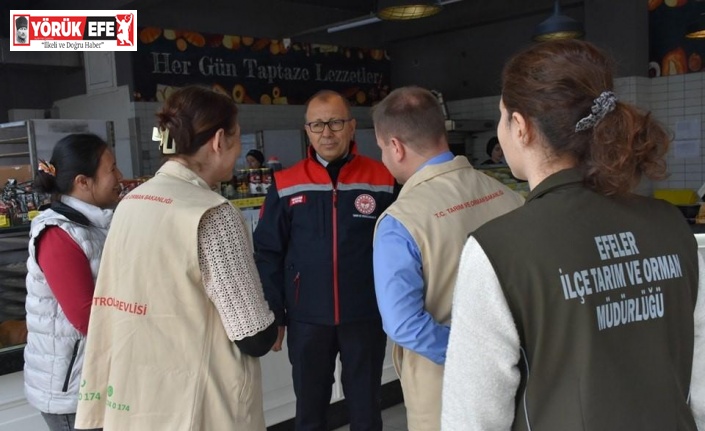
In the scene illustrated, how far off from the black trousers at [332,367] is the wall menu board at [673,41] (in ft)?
21.3

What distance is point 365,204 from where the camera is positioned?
243 cm

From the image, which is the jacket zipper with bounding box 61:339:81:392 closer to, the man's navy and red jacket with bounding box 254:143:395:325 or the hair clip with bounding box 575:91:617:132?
the man's navy and red jacket with bounding box 254:143:395:325

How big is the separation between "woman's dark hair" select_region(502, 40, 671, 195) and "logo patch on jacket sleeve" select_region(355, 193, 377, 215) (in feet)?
4.43

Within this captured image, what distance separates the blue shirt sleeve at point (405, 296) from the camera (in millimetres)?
1619

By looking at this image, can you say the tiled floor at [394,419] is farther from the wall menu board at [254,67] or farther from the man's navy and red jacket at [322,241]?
the wall menu board at [254,67]

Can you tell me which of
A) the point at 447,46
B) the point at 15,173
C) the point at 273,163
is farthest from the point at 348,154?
the point at 447,46

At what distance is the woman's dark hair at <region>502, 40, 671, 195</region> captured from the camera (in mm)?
1029

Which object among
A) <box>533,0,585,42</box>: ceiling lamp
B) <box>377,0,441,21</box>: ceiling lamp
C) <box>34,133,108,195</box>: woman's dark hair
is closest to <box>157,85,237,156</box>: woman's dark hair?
<box>34,133,108,195</box>: woman's dark hair

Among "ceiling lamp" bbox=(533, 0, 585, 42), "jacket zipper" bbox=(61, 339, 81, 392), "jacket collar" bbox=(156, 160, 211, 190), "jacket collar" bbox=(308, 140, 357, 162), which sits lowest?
"jacket zipper" bbox=(61, 339, 81, 392)

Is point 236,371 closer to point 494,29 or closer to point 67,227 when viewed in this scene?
point 67,227

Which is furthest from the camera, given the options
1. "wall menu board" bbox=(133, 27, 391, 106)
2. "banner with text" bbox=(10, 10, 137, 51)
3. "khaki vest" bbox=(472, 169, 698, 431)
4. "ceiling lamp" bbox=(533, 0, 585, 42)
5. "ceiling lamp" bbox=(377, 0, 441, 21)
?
"wall menu board" bbox=(133, 27, 391, 106)

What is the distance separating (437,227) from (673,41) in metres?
7.10

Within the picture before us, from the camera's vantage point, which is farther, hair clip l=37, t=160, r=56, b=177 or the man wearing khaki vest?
hair clip l=37, t=160, r=56, b=177

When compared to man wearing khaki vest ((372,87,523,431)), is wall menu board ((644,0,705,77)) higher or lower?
higher
